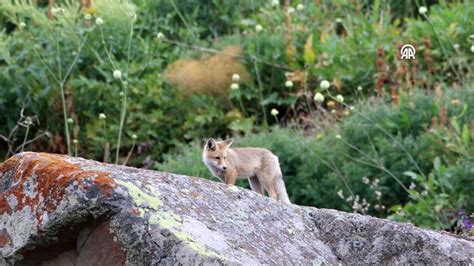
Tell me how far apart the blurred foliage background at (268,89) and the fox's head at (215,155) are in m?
1.55

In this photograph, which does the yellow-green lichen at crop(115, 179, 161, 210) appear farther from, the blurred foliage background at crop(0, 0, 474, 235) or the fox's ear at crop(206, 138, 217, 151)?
the blurred foliage background at crop(0, 0, 474, 235)

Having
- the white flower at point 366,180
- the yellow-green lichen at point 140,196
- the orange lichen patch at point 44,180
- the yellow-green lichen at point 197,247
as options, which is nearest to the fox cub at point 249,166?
the white flower at point 366,180

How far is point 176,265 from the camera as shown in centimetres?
394

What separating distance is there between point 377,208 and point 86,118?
4.03 meters

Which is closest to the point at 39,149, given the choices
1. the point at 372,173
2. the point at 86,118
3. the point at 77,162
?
the point at 86,118

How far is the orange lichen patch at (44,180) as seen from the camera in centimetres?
416

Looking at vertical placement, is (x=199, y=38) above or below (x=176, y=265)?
below

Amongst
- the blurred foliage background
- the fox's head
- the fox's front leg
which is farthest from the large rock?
the blurred foliage background

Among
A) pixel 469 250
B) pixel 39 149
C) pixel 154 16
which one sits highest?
pixel 469 250

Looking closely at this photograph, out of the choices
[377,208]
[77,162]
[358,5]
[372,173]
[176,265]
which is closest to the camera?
[176,265]

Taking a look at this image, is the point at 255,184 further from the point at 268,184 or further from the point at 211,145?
the point at 211,145

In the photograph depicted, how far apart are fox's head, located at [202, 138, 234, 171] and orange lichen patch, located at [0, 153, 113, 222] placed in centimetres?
362

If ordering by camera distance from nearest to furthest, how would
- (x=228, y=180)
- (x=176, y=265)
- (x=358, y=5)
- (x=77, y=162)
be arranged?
(x=176, y=265) < (x=77, y=162) < (x=228, y=180) < (x=358, y=5)

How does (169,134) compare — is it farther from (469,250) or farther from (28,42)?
(469,250)
